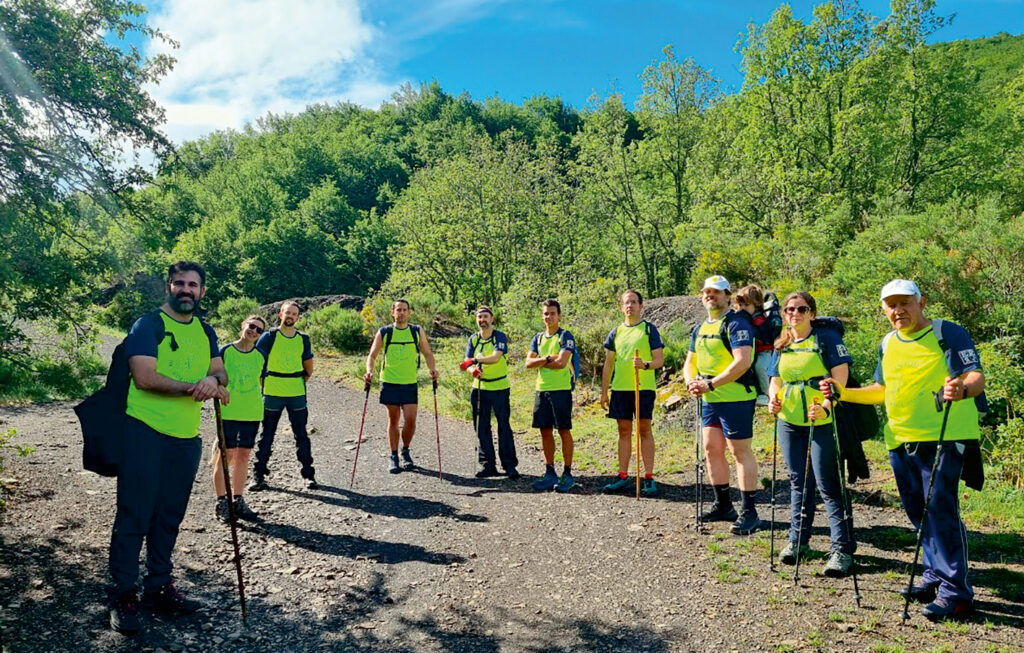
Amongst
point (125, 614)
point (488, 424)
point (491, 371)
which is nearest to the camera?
point (125, 614)

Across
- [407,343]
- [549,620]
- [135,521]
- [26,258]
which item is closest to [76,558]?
[135,521]

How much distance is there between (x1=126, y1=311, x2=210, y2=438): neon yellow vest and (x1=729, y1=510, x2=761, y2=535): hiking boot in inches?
177

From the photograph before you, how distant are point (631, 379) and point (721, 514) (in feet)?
5.73

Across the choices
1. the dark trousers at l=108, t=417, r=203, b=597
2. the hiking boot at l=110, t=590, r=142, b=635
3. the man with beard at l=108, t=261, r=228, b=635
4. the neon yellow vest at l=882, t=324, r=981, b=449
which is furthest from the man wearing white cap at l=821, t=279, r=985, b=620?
the hiking boot at l=110, t=590, r=142, b=635

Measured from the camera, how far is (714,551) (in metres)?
5.41

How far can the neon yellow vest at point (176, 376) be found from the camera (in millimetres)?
4062

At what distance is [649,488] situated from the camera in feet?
Answer: 23.5

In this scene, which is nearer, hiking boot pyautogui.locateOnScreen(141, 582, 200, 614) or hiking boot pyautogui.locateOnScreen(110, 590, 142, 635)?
hiking boot pyautogui.locateOnScreen(110, 590, 142, 635)

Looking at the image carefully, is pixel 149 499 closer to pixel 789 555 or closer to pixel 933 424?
pixel 789 555

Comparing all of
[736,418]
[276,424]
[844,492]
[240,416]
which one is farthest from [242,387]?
[844,492]

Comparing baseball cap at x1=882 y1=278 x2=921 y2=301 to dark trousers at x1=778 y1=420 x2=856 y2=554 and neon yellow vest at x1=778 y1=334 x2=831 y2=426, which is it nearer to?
neon yellow vest at x1=778 y1=334 x2=831 y2=426

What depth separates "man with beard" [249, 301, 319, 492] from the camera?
7418 mm

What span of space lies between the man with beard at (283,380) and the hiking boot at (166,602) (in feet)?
10.5

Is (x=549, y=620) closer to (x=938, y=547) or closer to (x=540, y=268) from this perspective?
(x=938, y=547)
